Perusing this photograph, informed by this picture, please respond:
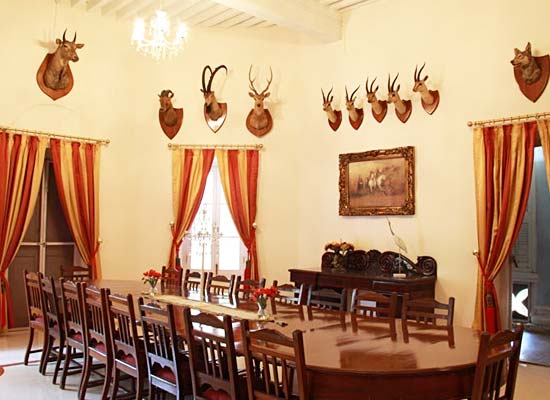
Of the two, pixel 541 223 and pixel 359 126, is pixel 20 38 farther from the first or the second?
pixel 541 223

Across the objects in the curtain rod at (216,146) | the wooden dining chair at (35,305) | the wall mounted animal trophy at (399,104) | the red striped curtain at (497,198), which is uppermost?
the wall mounted animal trophy at (399,104)

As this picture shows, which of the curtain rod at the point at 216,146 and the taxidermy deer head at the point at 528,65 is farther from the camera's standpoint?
the curtain rod at the point at 216,146

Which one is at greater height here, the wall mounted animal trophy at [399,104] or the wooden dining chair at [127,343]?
the wall mounted animal trophy at [399,104]

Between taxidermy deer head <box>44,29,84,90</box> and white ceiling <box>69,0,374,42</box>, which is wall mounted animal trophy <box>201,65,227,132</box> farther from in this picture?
taxidermy deer head <box>44,29,84,90</box>

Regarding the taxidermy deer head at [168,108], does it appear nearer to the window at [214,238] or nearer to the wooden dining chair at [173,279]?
the window at [214,238]

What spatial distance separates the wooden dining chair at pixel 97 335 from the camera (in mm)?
3713

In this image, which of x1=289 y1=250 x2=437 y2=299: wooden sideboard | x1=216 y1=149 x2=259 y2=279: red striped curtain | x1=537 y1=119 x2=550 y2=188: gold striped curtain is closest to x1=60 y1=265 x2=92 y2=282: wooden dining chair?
x1=216 y1=149 x2=259 y2=279: red striped curtain

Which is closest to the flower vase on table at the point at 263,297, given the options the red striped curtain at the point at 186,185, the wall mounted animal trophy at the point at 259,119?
the red striped curtain at the point at 186,185

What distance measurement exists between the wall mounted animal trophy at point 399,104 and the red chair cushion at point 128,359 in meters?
4.25

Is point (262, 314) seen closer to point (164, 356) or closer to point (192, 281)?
point (164, 356)

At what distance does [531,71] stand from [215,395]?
4.43 m

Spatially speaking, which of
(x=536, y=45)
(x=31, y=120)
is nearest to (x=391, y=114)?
(x=536, y=45)

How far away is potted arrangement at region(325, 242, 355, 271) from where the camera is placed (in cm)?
666

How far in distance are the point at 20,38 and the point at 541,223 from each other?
759 cm
